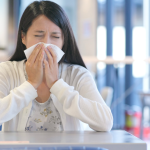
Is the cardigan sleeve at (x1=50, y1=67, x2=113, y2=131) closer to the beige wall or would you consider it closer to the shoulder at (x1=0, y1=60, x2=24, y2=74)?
the shoulder at (x1=0, y1=60, x2=24, y2=74)

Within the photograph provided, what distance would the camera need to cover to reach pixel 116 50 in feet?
16.9

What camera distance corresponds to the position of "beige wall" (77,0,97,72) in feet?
17.2

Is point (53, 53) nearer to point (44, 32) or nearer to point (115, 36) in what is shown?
point (44, 32)

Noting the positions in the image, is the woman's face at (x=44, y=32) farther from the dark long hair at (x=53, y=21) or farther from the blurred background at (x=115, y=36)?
the blurred background at (x=115, y=36)

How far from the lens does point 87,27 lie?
5270 mm

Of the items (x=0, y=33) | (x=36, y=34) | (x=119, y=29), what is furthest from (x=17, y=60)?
(x=119, y=29)

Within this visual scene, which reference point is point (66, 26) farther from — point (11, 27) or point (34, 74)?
point (11, 27)

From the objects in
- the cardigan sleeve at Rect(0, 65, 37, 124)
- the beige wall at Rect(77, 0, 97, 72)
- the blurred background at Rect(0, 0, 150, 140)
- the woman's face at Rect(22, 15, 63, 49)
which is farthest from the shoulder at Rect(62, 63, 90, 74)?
the beige wall at Rect(77, 0, 97, 72)

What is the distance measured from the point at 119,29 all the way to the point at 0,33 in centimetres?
224

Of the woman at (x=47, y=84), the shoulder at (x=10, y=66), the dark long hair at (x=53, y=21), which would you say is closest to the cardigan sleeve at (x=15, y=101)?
the woman at (x=47, y=84)

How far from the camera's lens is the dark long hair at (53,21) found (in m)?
1.30

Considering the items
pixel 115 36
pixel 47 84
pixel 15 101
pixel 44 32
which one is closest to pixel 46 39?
pixel 44 32

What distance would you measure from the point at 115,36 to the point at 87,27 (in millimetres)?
583

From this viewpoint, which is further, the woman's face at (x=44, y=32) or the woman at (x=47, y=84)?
the woman's face at (x=44, y=32)
